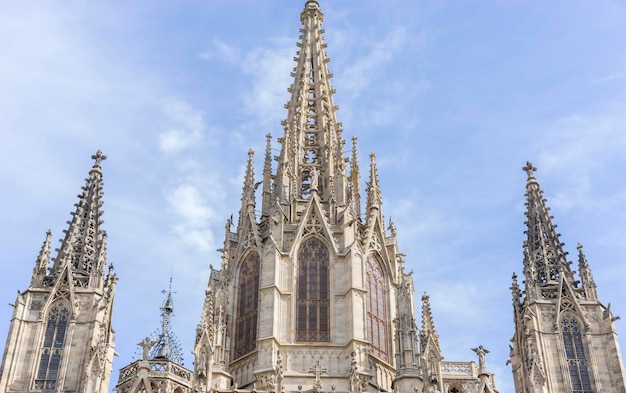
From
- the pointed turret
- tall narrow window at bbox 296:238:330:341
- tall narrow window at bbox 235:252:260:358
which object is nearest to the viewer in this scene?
the pointed turret

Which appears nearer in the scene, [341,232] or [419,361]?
[419,361]

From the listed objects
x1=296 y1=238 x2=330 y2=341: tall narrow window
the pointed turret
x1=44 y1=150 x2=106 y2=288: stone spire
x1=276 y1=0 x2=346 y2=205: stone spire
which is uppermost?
x1=276 y1=0 x2=346 y2=205: stone spire

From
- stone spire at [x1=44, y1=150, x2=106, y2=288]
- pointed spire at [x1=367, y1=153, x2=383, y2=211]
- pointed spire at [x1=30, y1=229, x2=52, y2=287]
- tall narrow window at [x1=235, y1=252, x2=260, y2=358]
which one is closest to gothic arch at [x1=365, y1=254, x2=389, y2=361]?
pointed spire at [x1=367, y1=153, x2=383, y2=211]

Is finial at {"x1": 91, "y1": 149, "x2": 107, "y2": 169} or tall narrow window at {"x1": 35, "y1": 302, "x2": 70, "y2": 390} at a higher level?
finial at {"x1": 91, "y1": 149, "x2": 107, "y2": 169}

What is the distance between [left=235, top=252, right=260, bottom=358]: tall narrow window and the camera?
164ft

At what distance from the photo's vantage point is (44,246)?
176ft

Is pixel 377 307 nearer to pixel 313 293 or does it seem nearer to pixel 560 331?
pixel 313 293

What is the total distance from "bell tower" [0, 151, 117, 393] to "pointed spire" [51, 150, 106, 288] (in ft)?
0.19

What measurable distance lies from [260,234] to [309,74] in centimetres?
1576

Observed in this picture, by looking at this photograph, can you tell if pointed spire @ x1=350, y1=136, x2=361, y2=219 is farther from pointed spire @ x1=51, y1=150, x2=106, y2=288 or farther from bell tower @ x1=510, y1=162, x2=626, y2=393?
pointed spire @ x1=51, y1=150, x2=106, y2=288

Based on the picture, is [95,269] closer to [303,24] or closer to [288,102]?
[288,102]

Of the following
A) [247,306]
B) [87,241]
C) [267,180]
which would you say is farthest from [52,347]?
[267,180]

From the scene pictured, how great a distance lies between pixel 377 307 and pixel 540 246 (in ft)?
37.7

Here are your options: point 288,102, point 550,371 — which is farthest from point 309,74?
point 550,371
